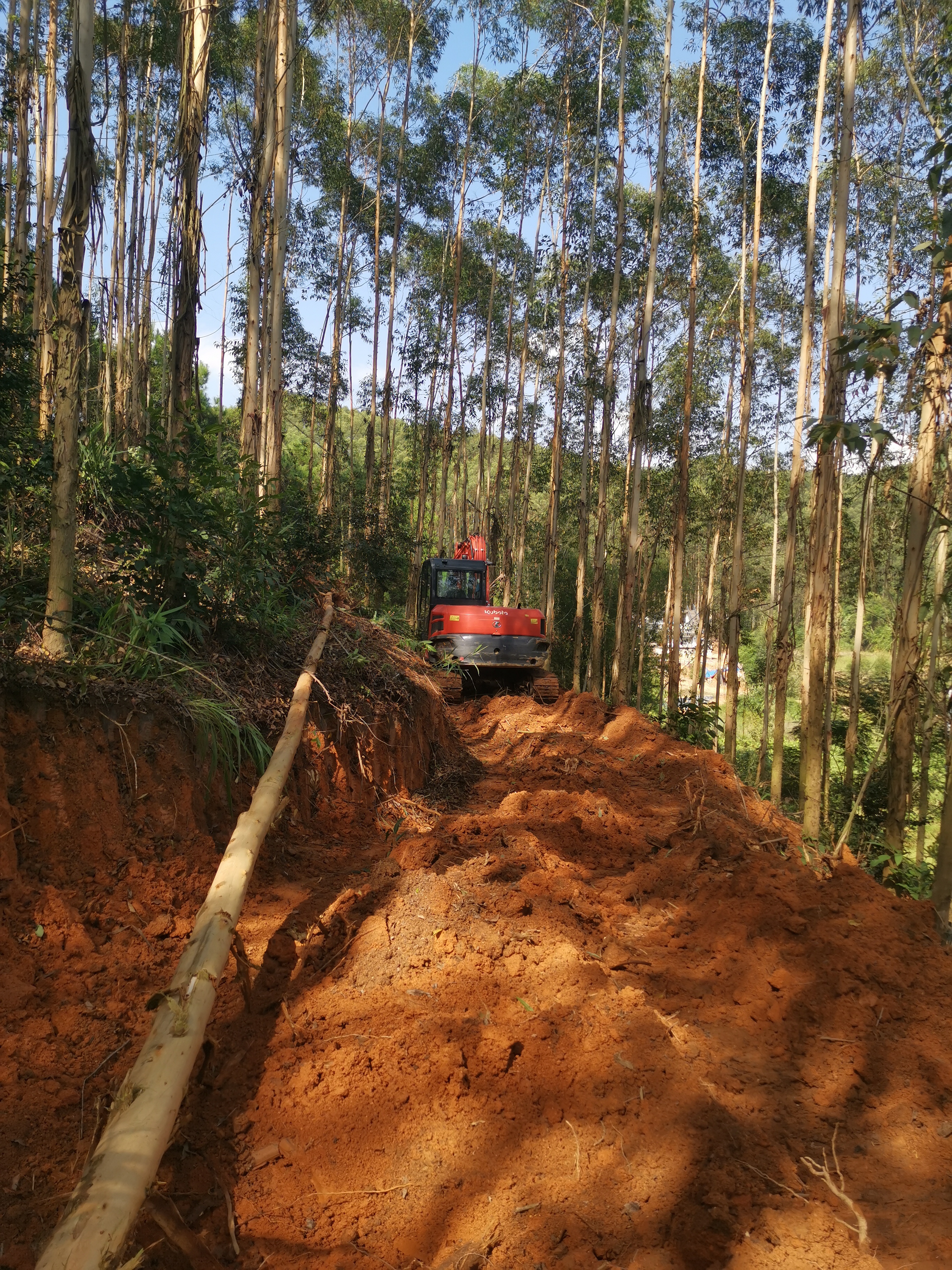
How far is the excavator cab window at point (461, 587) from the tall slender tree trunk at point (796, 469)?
5.06 metres

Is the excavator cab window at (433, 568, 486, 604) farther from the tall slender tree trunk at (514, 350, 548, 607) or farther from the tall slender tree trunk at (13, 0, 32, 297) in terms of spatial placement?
the tall slender tree trunk at (514, 350, 548, 607)

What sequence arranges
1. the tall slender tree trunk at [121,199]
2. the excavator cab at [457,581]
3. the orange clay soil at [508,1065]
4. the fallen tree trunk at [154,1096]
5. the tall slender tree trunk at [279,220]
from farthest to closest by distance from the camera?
the tall slender tree trunk at [121,199] < the excavator cab at [457,581] < the tall slender tree trunk at [279,220] < the orange clay soil at [508,1065] < the fallen tree trunk at [154,1096]

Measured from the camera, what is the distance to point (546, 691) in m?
12.3

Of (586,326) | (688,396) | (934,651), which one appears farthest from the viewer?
(586,326)

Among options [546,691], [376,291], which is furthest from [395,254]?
[546,691]

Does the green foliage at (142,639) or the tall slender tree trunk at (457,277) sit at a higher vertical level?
the tall slender tree trunk at (457,277)

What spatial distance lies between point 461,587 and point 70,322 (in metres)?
10.4

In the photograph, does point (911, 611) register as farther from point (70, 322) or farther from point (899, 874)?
point (70, 322)

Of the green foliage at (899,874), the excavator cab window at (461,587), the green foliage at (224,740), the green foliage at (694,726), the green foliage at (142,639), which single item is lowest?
the green foliage at (899,874)

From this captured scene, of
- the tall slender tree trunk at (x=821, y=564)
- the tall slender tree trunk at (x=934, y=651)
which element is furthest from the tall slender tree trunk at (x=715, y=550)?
the tall slender tree trunk at (x=821, y=564)

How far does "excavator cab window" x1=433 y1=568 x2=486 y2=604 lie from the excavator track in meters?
2.18

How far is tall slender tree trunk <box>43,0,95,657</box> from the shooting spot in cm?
367

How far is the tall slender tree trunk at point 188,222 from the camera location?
5230 mm

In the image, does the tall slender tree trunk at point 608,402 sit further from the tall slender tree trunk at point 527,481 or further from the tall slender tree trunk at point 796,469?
the tall slender tree trunk at point 527,481
